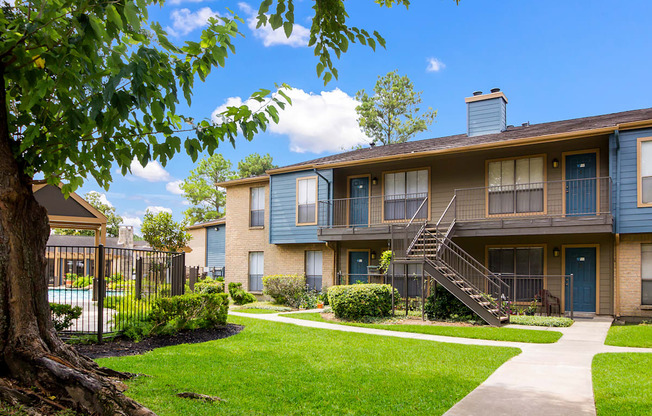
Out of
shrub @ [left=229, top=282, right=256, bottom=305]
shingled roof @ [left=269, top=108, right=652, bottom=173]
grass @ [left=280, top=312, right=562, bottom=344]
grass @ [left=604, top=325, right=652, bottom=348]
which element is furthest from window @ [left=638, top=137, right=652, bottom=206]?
shrub @ [left=229, top=282, right=256, bottom=305]

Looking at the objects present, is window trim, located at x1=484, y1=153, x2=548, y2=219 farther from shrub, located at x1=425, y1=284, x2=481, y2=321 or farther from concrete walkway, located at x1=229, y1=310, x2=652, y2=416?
concrete walkway, located at x1=229, y1=310, x2=652, y2=416

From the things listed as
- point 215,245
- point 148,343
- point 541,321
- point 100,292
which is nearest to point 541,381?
point 148,343

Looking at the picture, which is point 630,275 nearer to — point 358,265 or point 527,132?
point 527,132

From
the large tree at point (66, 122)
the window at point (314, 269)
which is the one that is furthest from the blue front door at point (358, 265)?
the large tree at point (66, 122)

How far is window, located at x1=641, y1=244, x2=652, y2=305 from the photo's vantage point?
50.3 feet

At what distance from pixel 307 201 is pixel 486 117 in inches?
324

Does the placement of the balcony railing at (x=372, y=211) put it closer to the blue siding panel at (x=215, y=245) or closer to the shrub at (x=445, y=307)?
the shrub at (x=445, y=307)

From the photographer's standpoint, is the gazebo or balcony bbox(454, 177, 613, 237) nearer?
balcony bbox(454, 177, 613, 237)

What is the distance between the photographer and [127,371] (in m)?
7.20

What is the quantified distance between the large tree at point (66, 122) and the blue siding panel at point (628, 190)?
12.8 meters

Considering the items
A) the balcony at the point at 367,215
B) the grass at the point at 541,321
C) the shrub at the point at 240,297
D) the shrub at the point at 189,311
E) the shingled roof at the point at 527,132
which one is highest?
the shingled roof at the point at 527,132

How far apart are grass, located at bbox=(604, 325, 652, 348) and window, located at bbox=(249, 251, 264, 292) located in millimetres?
15216

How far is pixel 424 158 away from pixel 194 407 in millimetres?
15787

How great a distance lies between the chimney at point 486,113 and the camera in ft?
68.4
